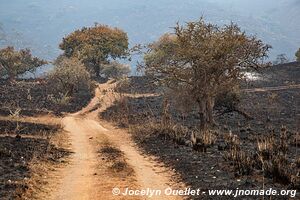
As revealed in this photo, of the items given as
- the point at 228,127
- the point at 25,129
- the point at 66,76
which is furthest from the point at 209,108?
the point at 66,76

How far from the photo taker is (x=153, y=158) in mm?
23562

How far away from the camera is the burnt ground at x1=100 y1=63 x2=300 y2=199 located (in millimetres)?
17334

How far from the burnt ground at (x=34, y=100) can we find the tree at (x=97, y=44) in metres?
17.4

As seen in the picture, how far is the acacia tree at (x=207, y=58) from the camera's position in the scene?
30422 mm

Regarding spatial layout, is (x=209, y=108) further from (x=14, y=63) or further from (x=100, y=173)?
(x=14, y=63)

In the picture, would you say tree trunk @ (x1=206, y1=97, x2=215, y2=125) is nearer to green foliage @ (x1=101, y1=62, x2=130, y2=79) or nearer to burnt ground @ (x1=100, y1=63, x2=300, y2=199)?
burnt ground @ (x1=100, y1=63, x2=300, y2=199)

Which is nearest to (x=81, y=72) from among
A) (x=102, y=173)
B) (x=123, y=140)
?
(x=123, y=140)

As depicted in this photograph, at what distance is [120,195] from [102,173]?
13.1ft

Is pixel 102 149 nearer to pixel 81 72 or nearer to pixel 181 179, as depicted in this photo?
pixel 181 179

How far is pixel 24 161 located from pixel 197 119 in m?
27.2

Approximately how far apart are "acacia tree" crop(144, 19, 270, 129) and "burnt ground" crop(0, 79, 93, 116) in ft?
64.9

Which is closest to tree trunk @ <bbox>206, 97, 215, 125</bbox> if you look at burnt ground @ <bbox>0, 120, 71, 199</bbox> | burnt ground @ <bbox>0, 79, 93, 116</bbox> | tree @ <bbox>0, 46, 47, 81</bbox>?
burnt ground @ <bbox>0, 120, 71, 199</bbox>

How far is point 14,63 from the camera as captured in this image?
275ft

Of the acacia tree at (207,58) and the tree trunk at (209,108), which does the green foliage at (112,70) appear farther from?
the acacia tree at (207,58)
